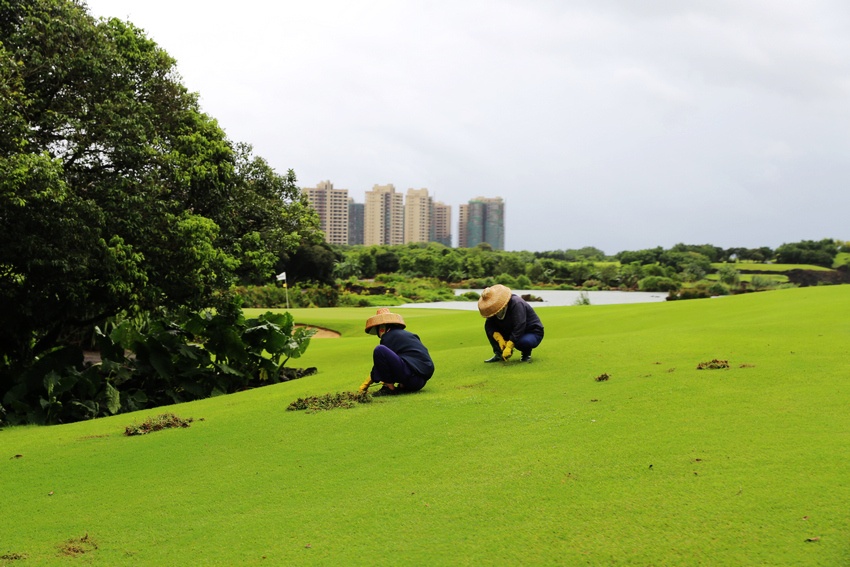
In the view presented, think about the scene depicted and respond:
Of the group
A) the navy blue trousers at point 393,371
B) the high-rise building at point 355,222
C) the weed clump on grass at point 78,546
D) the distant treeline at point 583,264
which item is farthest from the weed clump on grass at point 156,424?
the high-rise building at point 355,222

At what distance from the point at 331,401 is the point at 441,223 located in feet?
610

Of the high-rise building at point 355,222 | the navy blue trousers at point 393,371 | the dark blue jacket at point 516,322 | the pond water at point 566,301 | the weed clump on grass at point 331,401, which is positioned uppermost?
the high-rise building at point 355,222

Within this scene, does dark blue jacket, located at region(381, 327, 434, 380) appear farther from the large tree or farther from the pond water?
the pond water

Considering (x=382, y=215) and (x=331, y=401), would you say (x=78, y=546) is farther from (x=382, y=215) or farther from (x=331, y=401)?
(x=382, y=215)

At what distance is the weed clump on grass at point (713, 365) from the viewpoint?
10.1m

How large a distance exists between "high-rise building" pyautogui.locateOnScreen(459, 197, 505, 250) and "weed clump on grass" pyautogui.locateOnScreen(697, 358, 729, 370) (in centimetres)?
17283

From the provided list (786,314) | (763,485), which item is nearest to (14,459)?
(763,485)

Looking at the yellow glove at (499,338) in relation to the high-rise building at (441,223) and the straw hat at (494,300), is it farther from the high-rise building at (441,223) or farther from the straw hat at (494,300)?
the high-rise building at (441,223)

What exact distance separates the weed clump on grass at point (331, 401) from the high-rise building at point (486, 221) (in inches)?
6851

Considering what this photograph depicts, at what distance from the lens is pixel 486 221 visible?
186 metres

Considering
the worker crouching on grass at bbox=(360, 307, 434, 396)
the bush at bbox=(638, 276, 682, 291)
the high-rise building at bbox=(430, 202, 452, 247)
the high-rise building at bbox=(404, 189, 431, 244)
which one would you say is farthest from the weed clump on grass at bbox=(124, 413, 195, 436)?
the high-rise building at bbox=(430, 202, 452, 247)

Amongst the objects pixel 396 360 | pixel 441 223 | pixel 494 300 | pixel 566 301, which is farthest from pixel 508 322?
pixel 441 223

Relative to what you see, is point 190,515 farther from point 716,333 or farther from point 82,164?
point 716,333

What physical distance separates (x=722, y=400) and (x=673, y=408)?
657 millimetres
